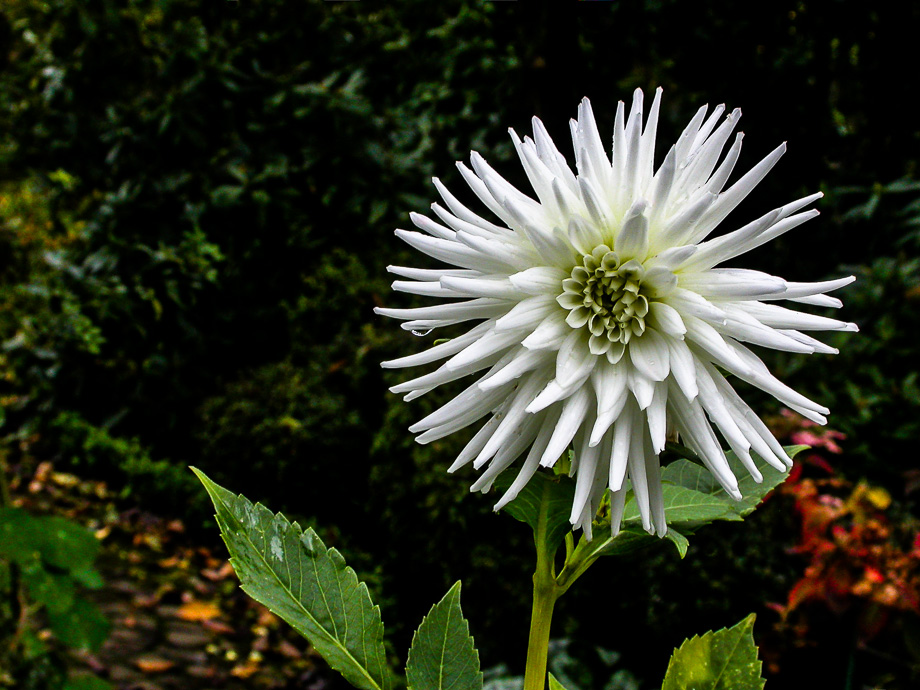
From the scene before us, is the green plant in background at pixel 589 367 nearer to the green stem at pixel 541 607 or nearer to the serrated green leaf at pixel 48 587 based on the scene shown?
the green stem at pixel 541 607

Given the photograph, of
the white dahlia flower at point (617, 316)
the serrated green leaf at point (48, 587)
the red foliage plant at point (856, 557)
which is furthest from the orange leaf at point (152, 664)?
the white dahlia flower at point (617, 316)

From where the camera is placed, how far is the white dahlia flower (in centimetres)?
48

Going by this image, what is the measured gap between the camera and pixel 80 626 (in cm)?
187

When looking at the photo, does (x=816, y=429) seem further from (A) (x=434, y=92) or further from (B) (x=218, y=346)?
(B) (x=218, y=346)

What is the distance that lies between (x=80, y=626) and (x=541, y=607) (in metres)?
1.68

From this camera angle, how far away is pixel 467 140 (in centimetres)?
345

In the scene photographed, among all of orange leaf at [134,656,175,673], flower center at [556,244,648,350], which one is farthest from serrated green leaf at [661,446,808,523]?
orange leaf at [134,656,175,673]

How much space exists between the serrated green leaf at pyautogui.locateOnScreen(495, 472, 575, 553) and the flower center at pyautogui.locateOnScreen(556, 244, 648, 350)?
9cm

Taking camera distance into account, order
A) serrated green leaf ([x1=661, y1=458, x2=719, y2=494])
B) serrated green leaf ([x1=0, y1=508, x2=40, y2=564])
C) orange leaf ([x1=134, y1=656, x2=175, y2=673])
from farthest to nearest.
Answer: orange leaf ([x1=134, y1=656, x2=175, y2=673]) → serrated green leaf ([x1=0, y1=508, x2=40, y2=564]) → serrated green leaf ([x1=661, y1=458, x2=719, y2=494])

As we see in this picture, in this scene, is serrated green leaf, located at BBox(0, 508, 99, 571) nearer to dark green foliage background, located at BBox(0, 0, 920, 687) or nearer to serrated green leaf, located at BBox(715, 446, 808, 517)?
dark green foliage background, located at BBox(0, 0, 920, 687)

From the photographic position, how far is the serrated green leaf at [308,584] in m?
0.54

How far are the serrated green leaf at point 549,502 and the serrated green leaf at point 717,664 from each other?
0.11 metres

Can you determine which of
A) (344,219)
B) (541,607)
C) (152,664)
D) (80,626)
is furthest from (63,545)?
(344,219)

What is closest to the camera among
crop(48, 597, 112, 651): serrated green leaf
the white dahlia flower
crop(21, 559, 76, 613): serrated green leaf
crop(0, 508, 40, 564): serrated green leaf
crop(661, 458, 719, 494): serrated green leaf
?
the white dahlia flower
